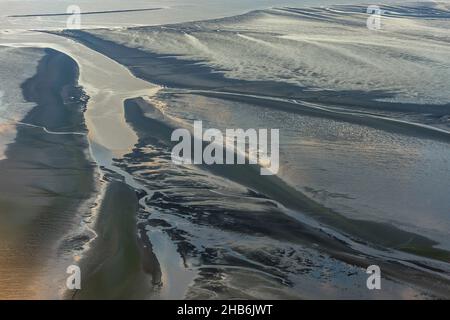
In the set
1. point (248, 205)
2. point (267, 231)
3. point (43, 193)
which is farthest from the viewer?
point (43, 193)

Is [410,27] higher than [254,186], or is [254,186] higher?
[410,27]

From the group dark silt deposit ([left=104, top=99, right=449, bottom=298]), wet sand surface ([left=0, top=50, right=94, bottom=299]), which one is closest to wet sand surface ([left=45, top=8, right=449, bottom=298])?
dark silt deposit ([left=104, top=99, right=449, bottom=298])

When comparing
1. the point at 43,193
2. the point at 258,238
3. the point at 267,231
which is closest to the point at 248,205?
the point at 267,231

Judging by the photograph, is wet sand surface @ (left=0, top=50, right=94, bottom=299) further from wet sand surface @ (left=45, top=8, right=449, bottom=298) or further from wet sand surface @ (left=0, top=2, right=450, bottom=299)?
wet sand surface @ (left=45, top=8, right=449, bottom=298)

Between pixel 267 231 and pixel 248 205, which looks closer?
pixel 267 231

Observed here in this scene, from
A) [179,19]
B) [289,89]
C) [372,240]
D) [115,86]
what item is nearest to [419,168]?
[372,240]

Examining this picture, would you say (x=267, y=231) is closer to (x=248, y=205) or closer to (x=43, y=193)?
(x=248, y=205)

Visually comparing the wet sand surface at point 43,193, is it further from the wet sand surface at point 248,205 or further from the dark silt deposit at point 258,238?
the dark silt deposit at point 258,238

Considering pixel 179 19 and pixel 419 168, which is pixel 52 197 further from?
pixel 179 19
